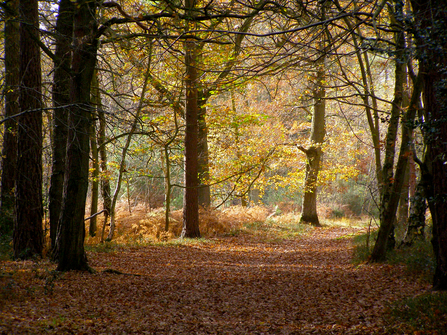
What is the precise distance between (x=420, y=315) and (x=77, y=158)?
6.05 meters

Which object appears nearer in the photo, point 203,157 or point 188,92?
point 188,92

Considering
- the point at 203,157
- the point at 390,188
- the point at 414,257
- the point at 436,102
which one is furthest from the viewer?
the point at 203,157

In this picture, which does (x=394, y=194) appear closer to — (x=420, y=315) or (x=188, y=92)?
(x=420, y=315)

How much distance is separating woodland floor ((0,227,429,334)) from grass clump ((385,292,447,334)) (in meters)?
0.20

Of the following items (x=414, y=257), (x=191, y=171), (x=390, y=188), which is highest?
(x=191, y=171)

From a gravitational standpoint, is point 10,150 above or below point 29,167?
above

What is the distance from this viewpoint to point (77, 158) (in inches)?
263

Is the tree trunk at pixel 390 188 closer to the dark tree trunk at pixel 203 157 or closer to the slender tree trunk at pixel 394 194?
the slender tree trunk at pixel 394 194

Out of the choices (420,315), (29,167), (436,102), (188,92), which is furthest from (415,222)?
(29,167)

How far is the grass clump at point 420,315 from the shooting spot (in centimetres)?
416

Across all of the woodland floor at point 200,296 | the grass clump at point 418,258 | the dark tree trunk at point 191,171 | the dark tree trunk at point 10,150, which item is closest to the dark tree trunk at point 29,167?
the woodland floor at point 200,296

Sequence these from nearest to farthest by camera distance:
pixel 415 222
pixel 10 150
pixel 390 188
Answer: pixel 415 222
pixel 390 188
pixel 10 150

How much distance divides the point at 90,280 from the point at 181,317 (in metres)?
2.20

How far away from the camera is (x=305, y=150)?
17.2 metres
